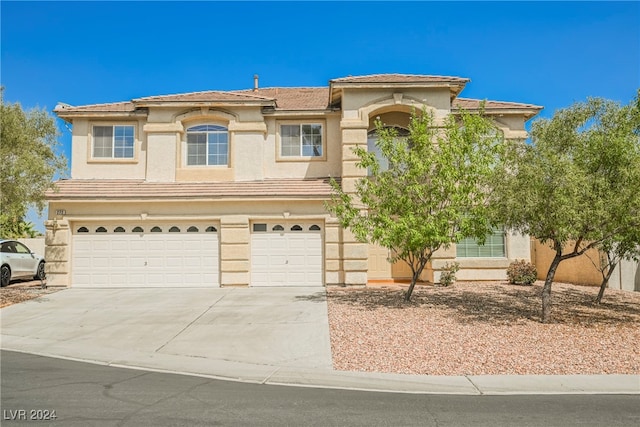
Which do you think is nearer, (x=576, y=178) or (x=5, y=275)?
(x=576, y=178)

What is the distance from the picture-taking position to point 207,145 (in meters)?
20.4

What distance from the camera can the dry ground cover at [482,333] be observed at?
9516mm

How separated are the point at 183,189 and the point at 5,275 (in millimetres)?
7408

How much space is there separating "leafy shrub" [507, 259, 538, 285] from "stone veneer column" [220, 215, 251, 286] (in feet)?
30.6

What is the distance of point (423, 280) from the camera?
2019 cm

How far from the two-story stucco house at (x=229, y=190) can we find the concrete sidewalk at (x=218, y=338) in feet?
4.06

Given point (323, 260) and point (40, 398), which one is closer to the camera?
point (40, 398)

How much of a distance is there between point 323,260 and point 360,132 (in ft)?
15.5

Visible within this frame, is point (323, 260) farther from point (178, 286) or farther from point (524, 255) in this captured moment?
point (524, 255)

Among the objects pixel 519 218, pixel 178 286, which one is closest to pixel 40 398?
pixel 519 218

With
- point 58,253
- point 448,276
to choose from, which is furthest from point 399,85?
point 58,253

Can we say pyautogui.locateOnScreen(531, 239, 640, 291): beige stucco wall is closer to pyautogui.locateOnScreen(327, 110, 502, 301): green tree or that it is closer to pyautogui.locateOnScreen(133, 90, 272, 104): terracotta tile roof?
pyautogui.locateOnScreen(327, 110, 502, 301): green tree

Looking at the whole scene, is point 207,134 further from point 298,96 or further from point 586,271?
point 586,271

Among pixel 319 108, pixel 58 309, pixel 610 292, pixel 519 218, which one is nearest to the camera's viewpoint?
pixel 519 218
